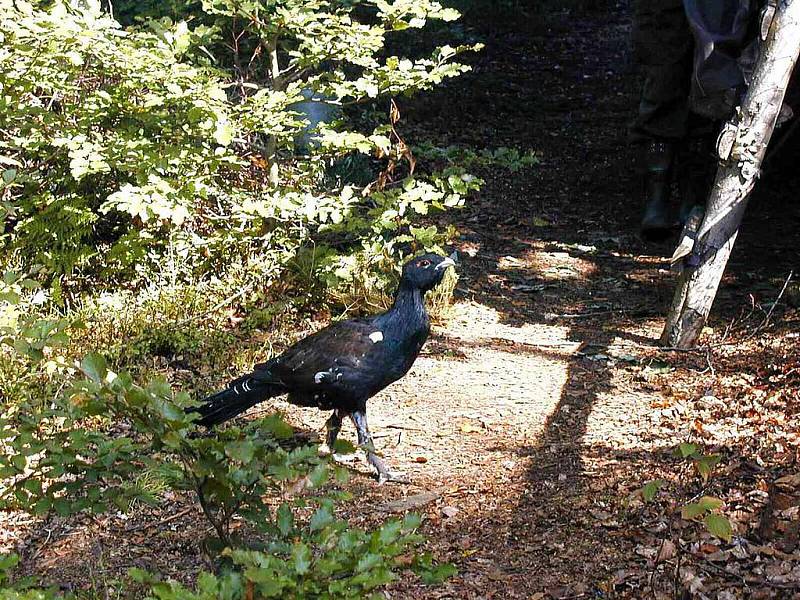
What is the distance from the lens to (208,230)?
7184 millimetres

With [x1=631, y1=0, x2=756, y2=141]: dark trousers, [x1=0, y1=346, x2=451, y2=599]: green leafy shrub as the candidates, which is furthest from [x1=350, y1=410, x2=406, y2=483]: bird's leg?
[x1=631, y1=0, x2=756, y2=141]: dark trousers

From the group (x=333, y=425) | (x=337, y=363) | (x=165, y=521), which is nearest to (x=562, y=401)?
(x=333, y=425)

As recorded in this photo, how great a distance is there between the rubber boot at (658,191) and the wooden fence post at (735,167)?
6.42ft

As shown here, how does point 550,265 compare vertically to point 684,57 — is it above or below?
below

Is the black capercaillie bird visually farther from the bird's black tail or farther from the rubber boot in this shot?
the rubber boot

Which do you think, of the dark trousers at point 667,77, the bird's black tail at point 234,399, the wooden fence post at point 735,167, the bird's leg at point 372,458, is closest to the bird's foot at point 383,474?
the bird's leg at point 372,458

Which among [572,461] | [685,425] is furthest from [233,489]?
[685,425]

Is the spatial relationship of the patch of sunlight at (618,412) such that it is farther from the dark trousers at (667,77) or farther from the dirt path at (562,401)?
the dark trousers at (667,77)

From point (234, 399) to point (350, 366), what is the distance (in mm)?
604

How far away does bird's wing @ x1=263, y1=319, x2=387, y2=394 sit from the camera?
4.51 metres

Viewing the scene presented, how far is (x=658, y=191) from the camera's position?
772 centimetres

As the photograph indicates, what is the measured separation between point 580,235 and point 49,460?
6.66 metres

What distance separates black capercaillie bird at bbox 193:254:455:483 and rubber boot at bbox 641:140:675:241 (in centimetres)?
344

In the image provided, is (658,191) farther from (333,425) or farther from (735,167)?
(333,425)
